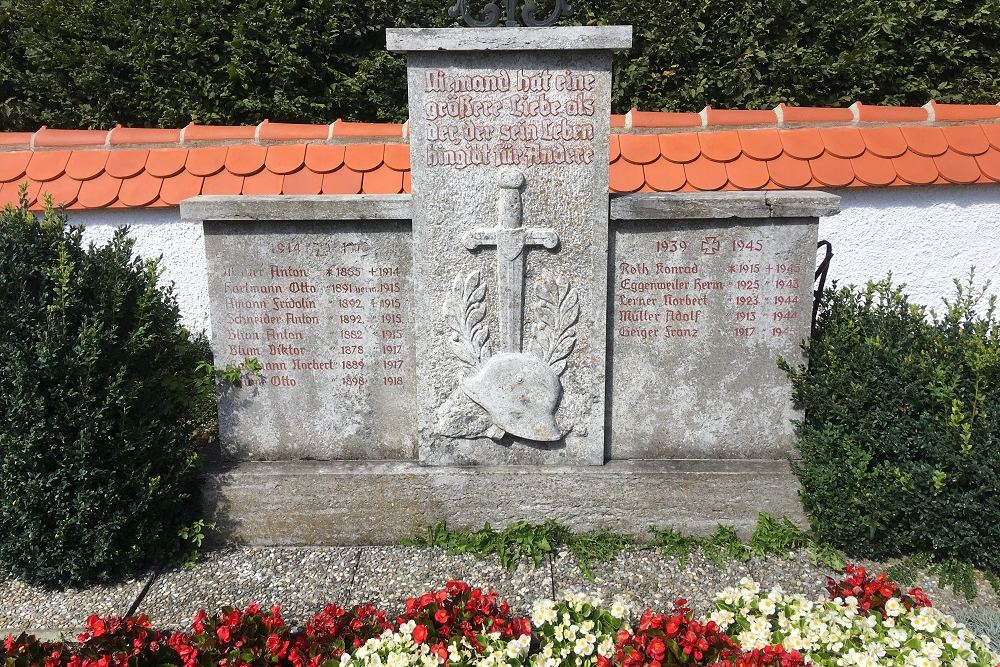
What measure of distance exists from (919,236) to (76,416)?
17.6 ft

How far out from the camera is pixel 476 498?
3.73 m

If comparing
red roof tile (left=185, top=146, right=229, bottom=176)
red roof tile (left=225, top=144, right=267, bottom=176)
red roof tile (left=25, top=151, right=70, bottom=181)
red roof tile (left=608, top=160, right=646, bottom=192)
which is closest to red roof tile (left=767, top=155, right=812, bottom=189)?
red roof tile (left=608, top=160, right=646, bottom=192)

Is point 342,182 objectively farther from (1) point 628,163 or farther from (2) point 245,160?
(1) point 628,163

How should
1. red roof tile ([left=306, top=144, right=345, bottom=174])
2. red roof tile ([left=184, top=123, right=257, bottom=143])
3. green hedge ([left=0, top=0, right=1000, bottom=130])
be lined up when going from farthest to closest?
green hedge ([left=0, top=0, right=1000, bottom=130])
red roof tile ([left=184, top=123, right=257, bottom=143])
red roof tile ([left=306, top=144, right=345, bottom=174])

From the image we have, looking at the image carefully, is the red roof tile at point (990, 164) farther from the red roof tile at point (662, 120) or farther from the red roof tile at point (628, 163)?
the red roof tile at point (662, 120)

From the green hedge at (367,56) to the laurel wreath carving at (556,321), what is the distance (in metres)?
3.04

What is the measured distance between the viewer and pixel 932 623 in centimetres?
268

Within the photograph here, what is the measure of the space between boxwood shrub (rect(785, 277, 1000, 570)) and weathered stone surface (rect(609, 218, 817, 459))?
19cm

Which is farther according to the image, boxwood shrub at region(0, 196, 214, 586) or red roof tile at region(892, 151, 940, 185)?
red roof tile at region(892, 151, 940, 185)

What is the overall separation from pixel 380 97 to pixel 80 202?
2.23 meters

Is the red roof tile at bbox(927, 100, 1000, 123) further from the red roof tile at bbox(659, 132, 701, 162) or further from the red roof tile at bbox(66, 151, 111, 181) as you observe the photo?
the red roof tile at bbox(66, 151, 111, 181)

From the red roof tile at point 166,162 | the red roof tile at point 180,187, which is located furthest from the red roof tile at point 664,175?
the red roof tile at point 166,162

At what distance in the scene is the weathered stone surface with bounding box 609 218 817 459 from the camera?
11.8 feet

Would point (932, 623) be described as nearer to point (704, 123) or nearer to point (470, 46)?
point (470, 46)
